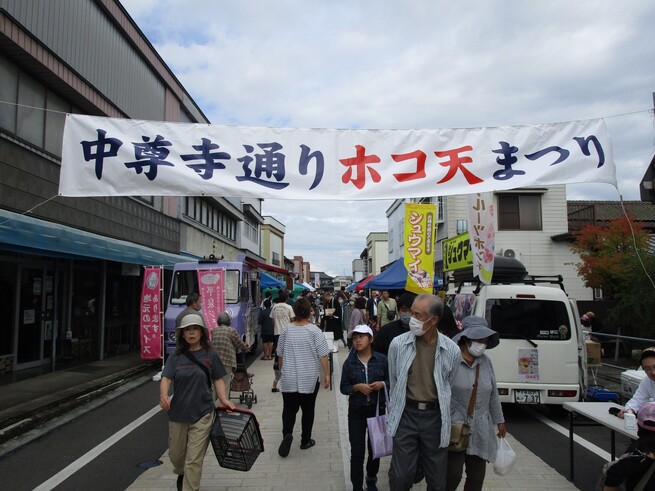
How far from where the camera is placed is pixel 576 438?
682 centimetres

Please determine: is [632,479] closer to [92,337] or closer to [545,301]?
[545,301]

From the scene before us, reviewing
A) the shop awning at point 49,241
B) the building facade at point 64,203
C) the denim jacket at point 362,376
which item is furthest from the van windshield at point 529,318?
the building facade at point 64,203

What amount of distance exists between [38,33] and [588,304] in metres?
17.3

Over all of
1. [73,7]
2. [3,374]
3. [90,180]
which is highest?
[73,7]

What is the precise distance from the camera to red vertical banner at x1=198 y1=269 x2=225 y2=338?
1214 centimetres

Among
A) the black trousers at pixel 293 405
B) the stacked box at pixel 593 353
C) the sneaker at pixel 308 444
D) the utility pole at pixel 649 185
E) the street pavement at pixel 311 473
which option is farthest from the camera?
the stacked box at pixel 593 353

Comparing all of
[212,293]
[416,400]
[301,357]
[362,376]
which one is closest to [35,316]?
[212,293]

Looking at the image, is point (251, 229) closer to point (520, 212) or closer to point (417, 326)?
point (520, 212)

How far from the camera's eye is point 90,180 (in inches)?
207

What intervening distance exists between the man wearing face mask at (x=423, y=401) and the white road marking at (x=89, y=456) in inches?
140

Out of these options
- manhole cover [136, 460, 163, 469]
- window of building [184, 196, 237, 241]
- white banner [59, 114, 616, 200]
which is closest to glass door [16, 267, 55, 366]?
manhole cover [136, 460, 163, 469]

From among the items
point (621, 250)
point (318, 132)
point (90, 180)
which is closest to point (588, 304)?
point (621, 250)

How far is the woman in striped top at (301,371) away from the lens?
18.8 feet

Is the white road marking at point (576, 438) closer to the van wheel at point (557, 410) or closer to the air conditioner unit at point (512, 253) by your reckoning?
the van wheel at point (557, 410)
